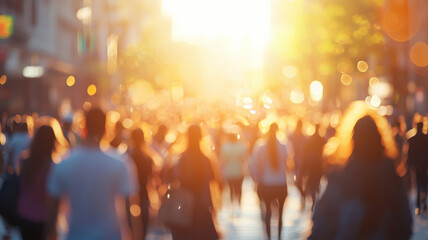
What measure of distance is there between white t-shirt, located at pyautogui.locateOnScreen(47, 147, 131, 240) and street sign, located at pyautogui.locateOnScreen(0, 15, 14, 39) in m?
37.8

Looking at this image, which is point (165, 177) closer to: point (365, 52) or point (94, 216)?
point (94, 216)

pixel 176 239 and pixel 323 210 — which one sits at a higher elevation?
pixel 323 210

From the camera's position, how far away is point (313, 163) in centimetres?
1706

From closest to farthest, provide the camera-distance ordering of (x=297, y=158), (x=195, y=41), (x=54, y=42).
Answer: (x=297, y=158)
(x=54, y=42)
(x=195, y=41)

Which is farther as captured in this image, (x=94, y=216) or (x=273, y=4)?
(x=273, y=4)

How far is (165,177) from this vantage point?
955cm

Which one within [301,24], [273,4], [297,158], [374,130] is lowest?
[297,158]

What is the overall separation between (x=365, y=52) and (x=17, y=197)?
158 feet

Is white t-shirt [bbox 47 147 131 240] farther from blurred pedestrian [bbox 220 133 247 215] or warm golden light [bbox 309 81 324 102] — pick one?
warm golden light [bbox 309 81 324 102]

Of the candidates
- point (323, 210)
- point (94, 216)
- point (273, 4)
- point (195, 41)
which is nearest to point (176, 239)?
point (94, 216)

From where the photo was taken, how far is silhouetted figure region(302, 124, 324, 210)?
17.0 m

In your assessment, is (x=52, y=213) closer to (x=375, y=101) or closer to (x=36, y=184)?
(x=36, y=184)

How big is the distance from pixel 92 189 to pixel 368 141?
203cm

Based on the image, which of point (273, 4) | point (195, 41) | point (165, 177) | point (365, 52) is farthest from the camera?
point (273, 4)
